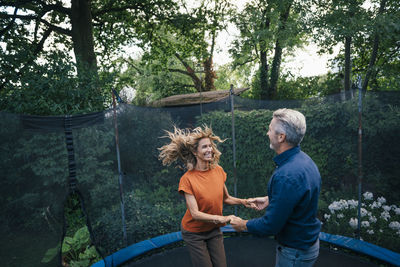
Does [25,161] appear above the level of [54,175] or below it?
above

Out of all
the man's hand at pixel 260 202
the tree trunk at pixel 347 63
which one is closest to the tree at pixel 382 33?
the tree trunk at pixel 347 63

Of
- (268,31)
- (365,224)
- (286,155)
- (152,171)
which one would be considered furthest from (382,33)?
(286,155)

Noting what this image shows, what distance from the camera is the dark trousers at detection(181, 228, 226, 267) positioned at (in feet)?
5.68

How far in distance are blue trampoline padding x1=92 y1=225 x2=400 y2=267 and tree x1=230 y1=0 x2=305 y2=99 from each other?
4885mm

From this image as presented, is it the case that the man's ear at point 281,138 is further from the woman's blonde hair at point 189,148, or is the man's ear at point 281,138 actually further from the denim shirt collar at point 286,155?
the woman's blonde hair at point 189,148

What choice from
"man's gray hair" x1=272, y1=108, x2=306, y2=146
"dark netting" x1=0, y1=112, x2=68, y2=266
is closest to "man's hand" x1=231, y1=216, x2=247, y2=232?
"man's gray hair" x1=272, y1=108, x2=306, y2=146

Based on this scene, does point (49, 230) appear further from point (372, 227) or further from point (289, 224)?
point (372, 227)

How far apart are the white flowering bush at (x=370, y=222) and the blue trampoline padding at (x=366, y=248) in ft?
0.63

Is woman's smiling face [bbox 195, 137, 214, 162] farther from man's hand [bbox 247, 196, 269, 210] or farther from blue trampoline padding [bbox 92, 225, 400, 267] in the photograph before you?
blue trampoline padding [bbox 92, 225, 400, 267]

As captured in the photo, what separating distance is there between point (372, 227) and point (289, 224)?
8.38 feet

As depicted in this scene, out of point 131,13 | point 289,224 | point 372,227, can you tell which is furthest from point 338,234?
point 131,13

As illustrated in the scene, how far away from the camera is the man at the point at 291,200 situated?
122 centimetres

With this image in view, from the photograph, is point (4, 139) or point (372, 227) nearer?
point (4, 139)

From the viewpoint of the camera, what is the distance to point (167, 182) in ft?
15.0
